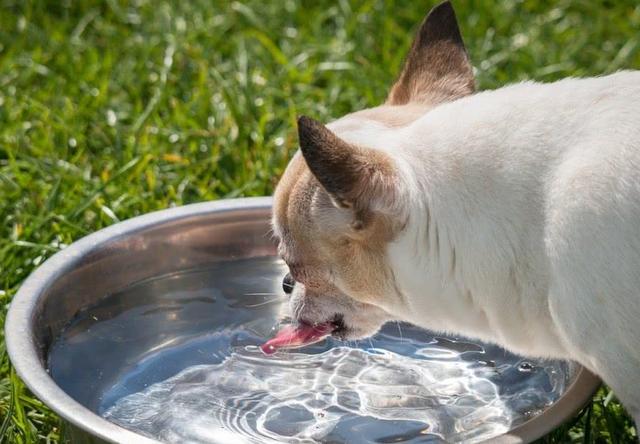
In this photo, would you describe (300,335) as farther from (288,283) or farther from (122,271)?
(122,271)

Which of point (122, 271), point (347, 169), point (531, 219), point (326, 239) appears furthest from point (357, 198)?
point (122, 271)

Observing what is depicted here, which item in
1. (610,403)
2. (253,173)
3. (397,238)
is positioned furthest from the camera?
(253,173)

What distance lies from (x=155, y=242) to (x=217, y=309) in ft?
1.08

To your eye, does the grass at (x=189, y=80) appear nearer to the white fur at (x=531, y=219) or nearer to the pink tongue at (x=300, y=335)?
the pink tongue at (x=300, y=335)

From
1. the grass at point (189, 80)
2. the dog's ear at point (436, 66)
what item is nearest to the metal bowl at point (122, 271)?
the grass at point (189, 80)

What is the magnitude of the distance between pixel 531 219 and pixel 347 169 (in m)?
0.51

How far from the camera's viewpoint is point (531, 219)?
2.97 metres

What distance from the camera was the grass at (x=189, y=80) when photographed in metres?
4.96

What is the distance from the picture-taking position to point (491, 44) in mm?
6293

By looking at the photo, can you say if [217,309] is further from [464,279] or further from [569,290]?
[569,290]

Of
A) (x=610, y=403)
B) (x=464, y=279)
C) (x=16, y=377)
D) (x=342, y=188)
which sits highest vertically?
(x=342, y=188)

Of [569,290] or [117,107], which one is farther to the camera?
[117,107]

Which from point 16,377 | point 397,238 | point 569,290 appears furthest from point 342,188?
point 16,377

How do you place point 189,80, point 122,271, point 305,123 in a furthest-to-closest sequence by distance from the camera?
1. point 189,80
2. point 122,271
3. point 305,123
